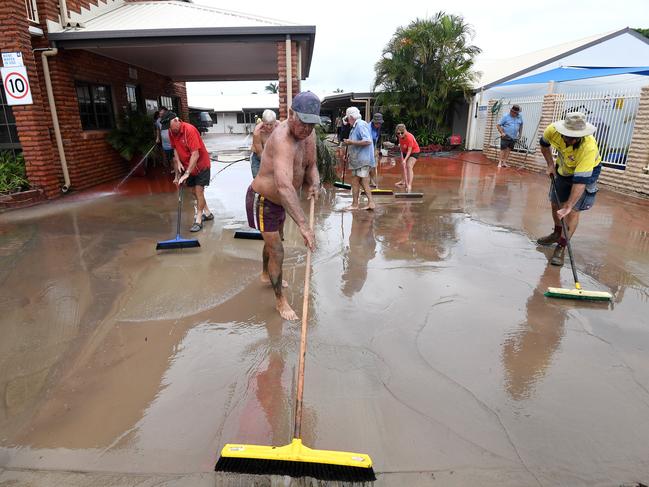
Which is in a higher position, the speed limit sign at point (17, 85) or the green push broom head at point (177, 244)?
the speed limit sign at point (17, 85)

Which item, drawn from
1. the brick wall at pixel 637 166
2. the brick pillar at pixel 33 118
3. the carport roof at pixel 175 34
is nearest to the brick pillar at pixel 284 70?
the carport roof at pixel 175 34

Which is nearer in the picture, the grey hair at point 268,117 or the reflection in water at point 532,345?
the reflection in water at point 532,345

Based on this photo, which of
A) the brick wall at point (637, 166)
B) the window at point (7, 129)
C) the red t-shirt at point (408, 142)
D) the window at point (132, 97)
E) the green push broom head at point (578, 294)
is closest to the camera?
the green push broom head at point (578, 294)

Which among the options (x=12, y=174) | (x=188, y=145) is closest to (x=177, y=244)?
(x=188, y=145)

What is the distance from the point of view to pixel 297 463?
198 centimetres

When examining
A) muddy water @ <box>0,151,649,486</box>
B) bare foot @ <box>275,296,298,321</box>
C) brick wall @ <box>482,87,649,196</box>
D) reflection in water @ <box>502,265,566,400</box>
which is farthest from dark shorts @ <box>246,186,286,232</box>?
brick wall @ <box>482,87,649,196</box>

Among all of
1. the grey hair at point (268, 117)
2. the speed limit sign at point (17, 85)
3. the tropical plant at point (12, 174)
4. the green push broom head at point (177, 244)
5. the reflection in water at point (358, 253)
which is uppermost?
the speed limit sign at point (17, 85)

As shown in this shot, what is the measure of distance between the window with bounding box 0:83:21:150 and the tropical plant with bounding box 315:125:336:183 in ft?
19.2

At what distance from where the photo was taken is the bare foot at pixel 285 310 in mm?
3633

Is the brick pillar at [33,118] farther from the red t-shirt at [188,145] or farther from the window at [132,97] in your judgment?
the window at [132,97]

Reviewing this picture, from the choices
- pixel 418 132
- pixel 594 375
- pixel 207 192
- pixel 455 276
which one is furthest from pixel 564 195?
pixel 418 132

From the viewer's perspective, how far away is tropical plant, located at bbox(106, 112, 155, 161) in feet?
33.1

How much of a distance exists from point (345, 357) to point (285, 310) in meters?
0.79

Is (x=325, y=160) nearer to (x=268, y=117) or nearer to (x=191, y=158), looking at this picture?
(x=268, y=117)
